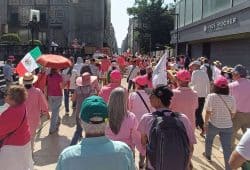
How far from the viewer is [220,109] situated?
7828mm

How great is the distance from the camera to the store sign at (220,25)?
2902 cm

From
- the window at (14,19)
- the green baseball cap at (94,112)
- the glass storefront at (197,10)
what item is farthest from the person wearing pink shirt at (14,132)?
the window at (14,19)

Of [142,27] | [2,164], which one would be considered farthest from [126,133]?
[142,27]

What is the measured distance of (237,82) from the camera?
8.80 m

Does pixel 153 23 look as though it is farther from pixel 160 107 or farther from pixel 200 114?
pixel 160 107

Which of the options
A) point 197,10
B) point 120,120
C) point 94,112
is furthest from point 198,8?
point 94,112

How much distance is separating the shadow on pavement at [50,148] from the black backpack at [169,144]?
4.77 m

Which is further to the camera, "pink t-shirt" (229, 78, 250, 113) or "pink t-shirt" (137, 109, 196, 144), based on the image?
"pink t-shirt" (229, 78, 250, 113)

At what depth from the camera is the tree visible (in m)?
89.8

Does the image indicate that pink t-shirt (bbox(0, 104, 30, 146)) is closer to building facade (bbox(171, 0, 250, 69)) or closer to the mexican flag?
the mexican flag

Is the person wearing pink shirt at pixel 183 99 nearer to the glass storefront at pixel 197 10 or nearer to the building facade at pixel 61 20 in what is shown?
the glass storefront at pixel 197 10

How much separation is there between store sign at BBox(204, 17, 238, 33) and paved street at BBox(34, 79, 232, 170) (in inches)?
708

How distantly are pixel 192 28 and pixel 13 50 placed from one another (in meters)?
18.8

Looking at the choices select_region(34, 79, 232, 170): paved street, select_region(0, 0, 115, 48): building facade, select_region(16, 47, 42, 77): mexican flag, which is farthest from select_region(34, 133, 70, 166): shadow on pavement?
select_region(0, 0, 115, 48): building facade
